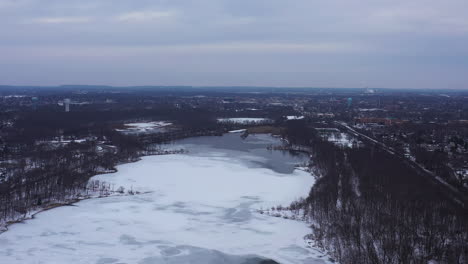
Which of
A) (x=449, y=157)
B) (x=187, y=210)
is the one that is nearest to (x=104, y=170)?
(x=187, y=210)

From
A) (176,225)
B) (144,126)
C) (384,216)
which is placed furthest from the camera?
(144,126)

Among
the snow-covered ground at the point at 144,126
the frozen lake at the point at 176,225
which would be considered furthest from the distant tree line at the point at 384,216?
the snow-covered ground at the point at 144,126

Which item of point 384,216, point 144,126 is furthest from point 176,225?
point 144,126

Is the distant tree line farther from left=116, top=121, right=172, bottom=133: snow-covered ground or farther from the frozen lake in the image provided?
left=116, top=121, right=172, bottom=133: snow-covered ground

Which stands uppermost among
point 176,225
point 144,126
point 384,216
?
point 384,216

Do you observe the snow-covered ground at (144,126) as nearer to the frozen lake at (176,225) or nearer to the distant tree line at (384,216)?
the frozen lake at (176,225)

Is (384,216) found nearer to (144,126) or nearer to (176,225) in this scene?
(176,225)

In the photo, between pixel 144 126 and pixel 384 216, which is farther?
pixel 144 126
